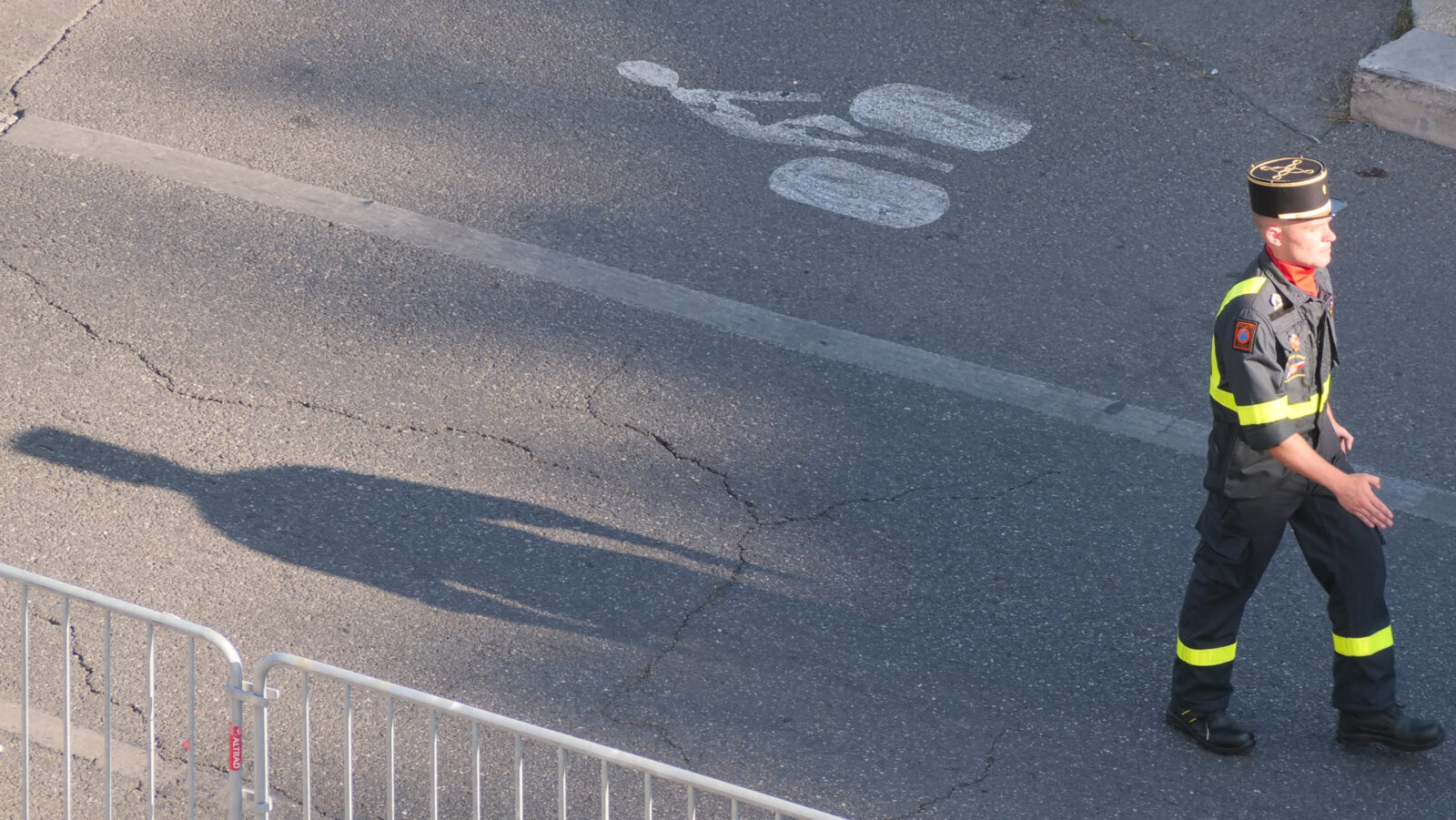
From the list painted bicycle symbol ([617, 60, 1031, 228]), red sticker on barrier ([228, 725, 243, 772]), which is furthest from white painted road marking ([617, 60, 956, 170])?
red sticker on barrier ([228, 725, 243, 772])

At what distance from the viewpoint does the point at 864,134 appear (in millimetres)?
8547

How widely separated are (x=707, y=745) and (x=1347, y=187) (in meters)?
5.11

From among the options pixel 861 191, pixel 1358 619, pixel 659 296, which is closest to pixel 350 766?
pixel 1358 619

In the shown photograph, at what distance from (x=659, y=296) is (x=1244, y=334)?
128 inches

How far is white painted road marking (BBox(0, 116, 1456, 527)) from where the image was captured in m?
6.38

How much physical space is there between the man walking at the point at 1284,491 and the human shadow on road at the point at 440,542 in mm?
1697

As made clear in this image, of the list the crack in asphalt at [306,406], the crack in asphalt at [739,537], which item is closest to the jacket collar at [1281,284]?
the crack in asphalt at [739,537]

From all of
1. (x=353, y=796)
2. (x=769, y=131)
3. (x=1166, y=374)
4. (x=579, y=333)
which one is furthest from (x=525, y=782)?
(x=769, y=131)

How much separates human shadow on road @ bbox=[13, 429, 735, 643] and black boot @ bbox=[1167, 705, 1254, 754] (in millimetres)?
1668

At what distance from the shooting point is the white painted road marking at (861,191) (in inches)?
307

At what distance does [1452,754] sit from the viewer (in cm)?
484

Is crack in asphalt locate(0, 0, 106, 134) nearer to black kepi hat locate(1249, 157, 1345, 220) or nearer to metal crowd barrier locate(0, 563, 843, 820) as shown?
metal crowd barrier locate(0, 563, 843, 820)

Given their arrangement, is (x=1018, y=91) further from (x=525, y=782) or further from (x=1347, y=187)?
(x=525, y=782)

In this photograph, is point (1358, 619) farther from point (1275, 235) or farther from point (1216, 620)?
point (1275, 235)
